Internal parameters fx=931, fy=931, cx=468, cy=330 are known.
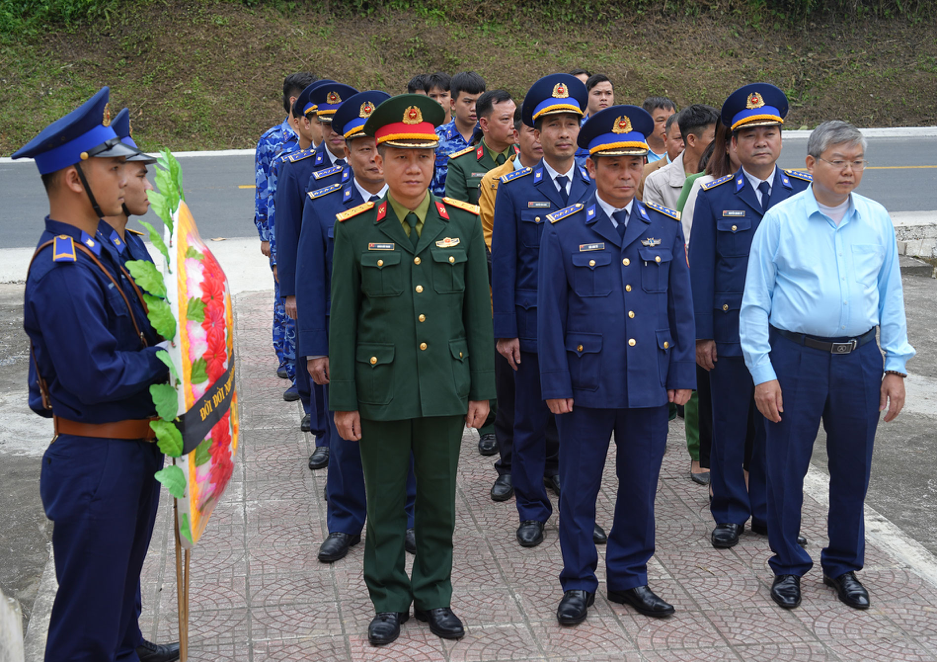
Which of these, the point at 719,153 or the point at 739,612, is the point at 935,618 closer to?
the point at 739,612

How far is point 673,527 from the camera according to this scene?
4.73 m

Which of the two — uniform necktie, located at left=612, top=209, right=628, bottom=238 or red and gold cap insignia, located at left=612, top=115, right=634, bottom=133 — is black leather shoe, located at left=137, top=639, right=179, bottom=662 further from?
red and gold cap insignia, located at left=612, top=115, right=634, bottom=133

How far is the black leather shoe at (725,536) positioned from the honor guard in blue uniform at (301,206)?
213cm

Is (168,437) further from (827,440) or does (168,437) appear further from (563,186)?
(827,440)

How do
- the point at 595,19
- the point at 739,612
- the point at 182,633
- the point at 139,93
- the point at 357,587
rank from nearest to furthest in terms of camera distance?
the point at 182,633 < the point at 739,612 < the point at 357,587 < the point at 139,93 < the point at 595,19

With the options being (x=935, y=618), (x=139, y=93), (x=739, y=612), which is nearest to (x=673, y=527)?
(x=739, y=612)

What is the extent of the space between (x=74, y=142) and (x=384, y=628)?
2.12 m

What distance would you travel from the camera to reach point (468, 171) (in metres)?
5.79

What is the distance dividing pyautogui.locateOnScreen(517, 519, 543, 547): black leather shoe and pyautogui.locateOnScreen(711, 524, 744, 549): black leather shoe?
0.84m

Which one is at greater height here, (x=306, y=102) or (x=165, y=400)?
(x=306, y=102)

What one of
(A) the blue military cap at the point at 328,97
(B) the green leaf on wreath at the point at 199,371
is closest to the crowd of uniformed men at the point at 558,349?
(B) the green leaf on wreath at the point at 199,371

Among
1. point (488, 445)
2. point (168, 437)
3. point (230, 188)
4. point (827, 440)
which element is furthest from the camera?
point (230, 188)

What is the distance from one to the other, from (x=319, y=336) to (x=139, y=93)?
17.5m

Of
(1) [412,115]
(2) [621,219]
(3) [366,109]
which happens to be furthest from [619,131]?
(3) [366,109]
